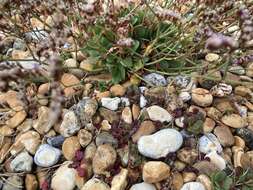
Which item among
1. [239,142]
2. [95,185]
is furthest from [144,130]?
[239,142]

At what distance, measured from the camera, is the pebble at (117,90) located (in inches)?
81.1

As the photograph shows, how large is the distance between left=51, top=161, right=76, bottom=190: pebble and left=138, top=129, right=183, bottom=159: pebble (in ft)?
0.99

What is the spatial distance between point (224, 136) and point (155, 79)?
41cm

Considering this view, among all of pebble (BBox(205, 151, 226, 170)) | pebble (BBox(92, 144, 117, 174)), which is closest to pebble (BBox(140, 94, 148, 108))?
pebble (BBox(92, 144, 117, 174))

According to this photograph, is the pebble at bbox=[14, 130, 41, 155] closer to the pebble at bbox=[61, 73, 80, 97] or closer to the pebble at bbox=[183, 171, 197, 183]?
the pebble at bbox=[61, 73, 80, 97]

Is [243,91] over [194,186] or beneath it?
over

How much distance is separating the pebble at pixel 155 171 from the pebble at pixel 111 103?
0.33 meters

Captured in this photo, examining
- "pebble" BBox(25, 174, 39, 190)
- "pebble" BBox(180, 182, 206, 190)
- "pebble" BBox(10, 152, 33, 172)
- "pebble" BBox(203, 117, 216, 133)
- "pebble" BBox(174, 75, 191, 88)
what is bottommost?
"pebble" BBox(25, 174, 39, 190)

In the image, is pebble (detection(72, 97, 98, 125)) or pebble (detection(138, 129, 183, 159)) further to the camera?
pebble (detection(72, 97, 98, 125))

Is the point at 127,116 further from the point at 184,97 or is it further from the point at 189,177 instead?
the point at 189,177

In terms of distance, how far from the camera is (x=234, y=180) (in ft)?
5.94

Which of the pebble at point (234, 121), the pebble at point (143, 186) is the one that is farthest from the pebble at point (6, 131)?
the pebble at point (234, 121)

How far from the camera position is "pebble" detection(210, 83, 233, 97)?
2.05 metres

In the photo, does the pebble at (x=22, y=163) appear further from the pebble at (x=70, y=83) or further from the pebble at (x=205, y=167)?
the pebble at (x=205, y=167)
